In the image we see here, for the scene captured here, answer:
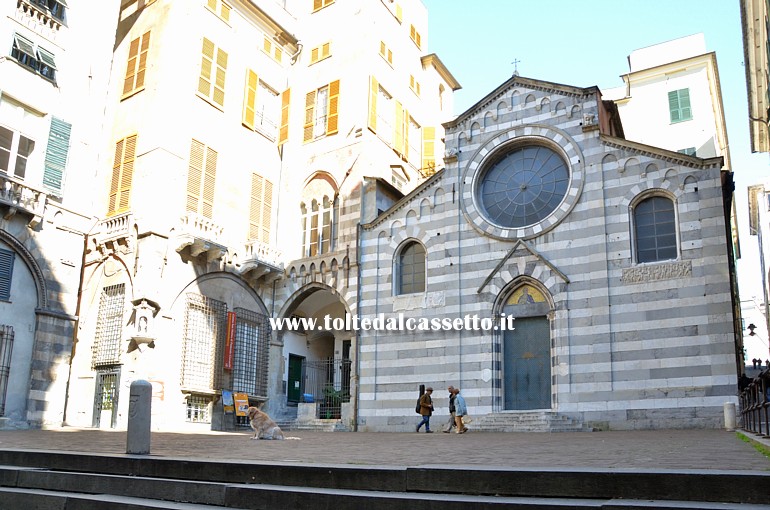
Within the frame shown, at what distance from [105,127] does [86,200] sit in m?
4.86

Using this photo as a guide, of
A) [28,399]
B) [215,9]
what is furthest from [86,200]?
[215,9]

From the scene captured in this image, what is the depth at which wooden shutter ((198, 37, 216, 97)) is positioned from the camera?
85.1 feet

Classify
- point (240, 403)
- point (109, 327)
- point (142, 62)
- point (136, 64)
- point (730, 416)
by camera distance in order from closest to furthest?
point (730, 416) < point (109, 327) < point (240, 403) < point (142, 62) < point (136, 64)

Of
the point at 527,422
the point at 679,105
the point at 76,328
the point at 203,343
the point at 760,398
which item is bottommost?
the point at 527,422

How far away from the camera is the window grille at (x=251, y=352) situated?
2538 centimetres

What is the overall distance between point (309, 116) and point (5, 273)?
1361 cm

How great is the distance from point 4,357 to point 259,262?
29.7 ft

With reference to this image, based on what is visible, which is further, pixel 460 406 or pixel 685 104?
pixel 685 104

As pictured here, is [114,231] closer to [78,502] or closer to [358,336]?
[358,336]

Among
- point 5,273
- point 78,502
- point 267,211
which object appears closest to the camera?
point 78,502

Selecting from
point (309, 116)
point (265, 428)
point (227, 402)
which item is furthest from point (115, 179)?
point (265, 428)

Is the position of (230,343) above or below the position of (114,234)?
below

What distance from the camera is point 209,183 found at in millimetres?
25578

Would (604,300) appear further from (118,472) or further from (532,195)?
(118,472)
